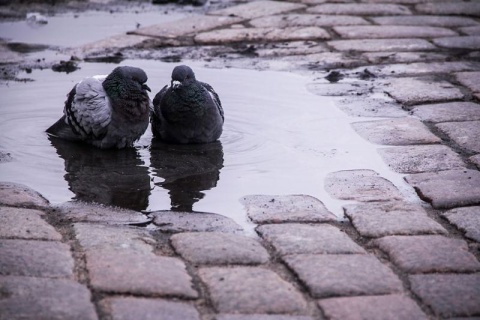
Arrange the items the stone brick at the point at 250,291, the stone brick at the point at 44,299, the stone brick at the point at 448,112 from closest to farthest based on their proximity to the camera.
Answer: the stone brick at the point at 44,299 < the stone brick at the point at 250,291 < the stone brick at the point at 448,112

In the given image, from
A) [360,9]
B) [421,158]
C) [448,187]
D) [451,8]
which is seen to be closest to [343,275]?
[448,187]

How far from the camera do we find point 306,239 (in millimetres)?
3377

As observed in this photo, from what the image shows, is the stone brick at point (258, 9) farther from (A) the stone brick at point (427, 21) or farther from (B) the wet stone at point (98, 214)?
(B) the wet stone at point (98, 214)

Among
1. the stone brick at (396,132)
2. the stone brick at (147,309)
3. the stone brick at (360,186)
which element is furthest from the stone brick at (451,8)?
the stone brick at (147,309)

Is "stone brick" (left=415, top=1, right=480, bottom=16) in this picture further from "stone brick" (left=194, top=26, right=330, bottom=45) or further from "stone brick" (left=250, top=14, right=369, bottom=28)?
"stone brick" (left=194, top=26, right=330, bottom=45)

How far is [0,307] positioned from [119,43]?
441cm

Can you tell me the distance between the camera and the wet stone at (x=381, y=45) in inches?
264

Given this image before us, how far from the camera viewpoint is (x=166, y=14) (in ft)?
26.4

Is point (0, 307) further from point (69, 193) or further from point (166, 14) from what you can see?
point (166, 14)

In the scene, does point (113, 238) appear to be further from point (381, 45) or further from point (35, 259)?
point (381, 45)

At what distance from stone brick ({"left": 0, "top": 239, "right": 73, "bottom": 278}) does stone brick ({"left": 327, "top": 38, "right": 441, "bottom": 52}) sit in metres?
4.04

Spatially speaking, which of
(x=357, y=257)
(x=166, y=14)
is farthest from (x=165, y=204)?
(x=166, y=14)

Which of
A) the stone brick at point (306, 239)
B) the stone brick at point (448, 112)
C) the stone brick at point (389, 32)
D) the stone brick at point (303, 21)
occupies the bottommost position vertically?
the stone brick at point (448, 112)

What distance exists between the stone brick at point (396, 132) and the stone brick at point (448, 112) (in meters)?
0.13
